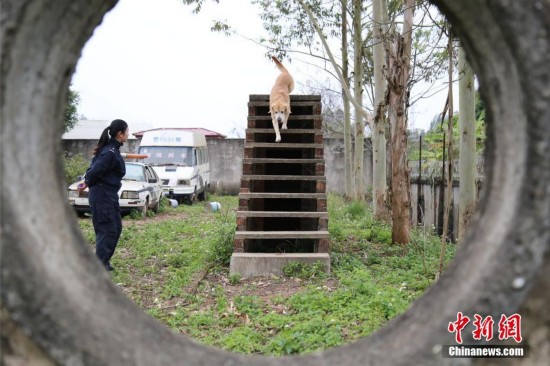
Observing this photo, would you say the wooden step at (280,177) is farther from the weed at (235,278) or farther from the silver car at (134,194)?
the silver car at (134,194)

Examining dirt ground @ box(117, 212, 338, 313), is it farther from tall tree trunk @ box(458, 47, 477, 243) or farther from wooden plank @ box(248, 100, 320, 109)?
wooden plank @ box(248, 100, 320, 109)

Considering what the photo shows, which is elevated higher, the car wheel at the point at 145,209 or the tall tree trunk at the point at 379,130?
the tall tree trunk at the point at 379,130

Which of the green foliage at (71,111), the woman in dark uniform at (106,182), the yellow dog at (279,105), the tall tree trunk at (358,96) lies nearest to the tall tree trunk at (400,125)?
the yellow dog at (279,105)

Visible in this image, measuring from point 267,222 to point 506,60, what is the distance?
677cm

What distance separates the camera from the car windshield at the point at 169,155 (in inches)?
729

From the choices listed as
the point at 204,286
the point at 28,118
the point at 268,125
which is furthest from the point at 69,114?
the point at 28,118

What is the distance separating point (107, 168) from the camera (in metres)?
6.22

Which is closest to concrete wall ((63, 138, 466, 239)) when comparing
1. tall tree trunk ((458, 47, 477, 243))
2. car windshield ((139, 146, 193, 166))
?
car windshield ((139, 146, 193, 166))

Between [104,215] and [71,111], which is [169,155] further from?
[104,215]

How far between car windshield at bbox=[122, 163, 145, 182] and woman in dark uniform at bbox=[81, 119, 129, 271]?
7.91 metres

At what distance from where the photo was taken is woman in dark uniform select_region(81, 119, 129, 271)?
20.4 ft

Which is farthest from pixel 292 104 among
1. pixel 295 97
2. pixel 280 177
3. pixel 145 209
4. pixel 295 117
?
pixel 145 209
